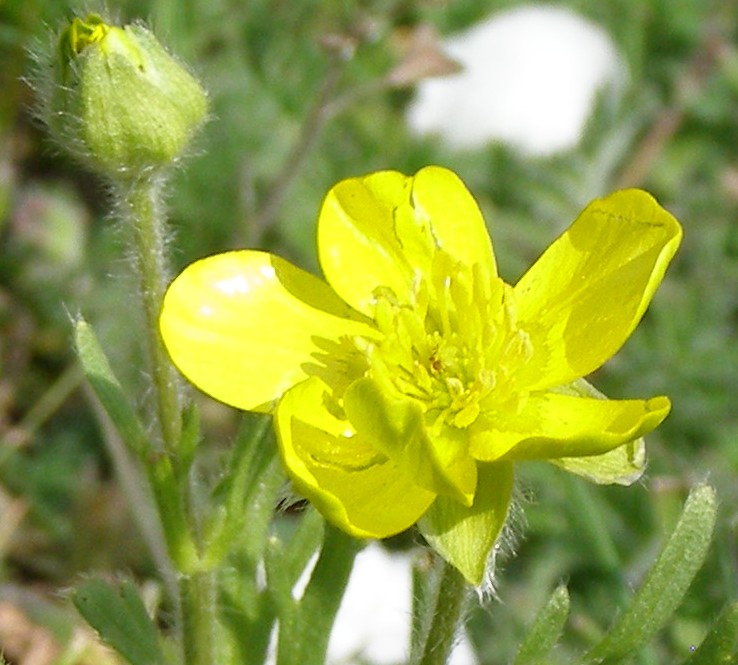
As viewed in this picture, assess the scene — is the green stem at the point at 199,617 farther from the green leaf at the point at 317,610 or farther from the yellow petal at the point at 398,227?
the yellow petal at the point at 398,227

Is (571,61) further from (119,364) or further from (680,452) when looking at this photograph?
(119,364)

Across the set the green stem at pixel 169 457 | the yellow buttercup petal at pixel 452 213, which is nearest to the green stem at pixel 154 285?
the green stem at pixel 169 457

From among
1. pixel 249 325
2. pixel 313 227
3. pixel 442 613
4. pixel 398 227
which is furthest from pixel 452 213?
pixel 313 227

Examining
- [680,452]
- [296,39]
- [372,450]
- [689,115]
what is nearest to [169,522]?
[372,450]

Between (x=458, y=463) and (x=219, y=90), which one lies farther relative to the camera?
(x=219, y=90)

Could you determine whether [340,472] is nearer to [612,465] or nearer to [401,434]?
[401,434]

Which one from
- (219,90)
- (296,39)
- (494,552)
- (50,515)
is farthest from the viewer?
(296,39)

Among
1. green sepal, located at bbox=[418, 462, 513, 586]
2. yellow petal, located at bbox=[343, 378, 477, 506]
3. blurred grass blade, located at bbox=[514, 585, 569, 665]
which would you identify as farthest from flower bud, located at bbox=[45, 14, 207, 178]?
blurred grass blade, located at bbox=[514, 585, 569, 665]
